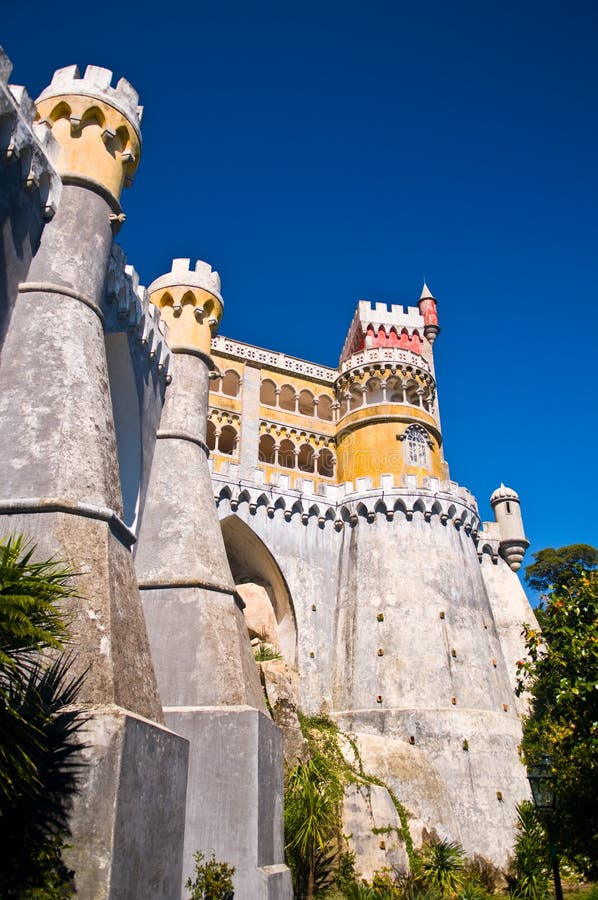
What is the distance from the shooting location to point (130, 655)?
901cm

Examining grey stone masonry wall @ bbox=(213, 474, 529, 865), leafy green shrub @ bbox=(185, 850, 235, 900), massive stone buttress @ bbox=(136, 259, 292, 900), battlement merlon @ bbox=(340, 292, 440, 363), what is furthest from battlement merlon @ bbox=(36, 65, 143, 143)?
battlement merlon @ bbox=(340, 292, 440, 363)

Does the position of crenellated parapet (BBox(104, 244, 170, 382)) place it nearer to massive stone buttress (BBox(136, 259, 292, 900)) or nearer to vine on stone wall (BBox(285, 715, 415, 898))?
massive stone buttress (BBox(136, 259, 292, 900))

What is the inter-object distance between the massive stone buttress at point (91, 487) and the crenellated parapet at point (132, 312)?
2.40 feet

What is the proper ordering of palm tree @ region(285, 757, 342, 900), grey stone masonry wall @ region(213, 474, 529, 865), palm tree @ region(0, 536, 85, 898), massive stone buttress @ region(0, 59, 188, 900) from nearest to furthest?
palm tree @ region(0, 536, 85, 898)
massive stone buttress @ region(0, 59, 188, 900)
palm tree @ region(285, 757, 342, 900)
grey stone masonry wall @ region(213, 474, 529, 865)

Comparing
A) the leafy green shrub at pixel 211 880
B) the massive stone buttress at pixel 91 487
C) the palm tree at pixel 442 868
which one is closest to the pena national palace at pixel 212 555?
the massive stone buttress at pixel 91 487

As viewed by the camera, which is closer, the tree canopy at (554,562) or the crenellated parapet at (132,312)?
the crenellated parapet at (132,312)

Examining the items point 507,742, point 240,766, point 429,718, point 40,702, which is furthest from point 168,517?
point 507,742

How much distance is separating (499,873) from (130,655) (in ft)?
69.3

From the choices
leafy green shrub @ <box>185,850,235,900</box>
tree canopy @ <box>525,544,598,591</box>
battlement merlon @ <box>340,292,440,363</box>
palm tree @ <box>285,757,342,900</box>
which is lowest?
leafy green shrub @ <box>185,850,235,900</box>

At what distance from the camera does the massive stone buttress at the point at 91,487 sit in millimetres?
7535

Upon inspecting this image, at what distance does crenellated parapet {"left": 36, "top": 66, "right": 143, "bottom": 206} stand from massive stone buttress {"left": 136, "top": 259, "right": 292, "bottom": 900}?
18.1ft

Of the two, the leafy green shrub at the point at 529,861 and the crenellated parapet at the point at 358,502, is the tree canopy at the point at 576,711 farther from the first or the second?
the crenellated parapet at the point at 358,502

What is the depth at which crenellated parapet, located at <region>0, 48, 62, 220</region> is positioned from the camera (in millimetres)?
10953

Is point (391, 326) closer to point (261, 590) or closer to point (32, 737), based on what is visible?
point (261, 590)
